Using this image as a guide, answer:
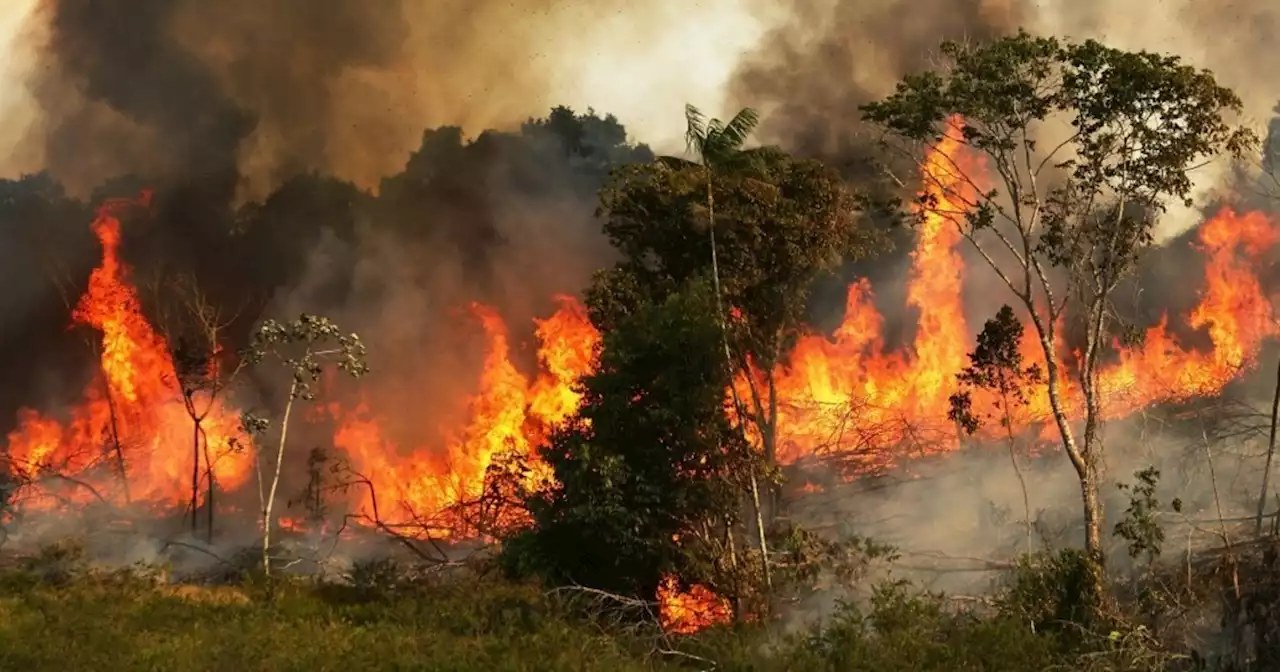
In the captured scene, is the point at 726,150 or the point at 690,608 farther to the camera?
the point at 690,608

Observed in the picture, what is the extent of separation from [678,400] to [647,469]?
4.86ft

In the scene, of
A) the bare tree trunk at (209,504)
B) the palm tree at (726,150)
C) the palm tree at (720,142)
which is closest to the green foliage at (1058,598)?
the palm tree at (726,150)

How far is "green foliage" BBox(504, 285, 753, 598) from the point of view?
55.0 ft

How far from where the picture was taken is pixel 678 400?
55.1 ft

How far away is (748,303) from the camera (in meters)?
22.5

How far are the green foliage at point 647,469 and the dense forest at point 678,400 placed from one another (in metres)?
0.08

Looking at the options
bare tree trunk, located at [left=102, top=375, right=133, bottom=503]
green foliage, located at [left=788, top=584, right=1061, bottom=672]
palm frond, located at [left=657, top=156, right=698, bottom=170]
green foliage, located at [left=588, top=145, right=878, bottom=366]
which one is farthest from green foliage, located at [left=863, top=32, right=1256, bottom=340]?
bare tree trunk, located at [left=102, top=375, right=133, bottom=503]

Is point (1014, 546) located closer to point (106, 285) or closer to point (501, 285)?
point (501, 285)

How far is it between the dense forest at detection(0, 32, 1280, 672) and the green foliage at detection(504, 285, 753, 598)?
0.27ft

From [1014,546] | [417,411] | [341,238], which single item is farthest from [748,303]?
[341,238]

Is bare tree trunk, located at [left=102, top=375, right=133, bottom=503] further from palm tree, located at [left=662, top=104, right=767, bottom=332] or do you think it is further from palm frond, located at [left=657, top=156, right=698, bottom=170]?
palm tree, located at [left=662, top=104, right=767, bottom=332]

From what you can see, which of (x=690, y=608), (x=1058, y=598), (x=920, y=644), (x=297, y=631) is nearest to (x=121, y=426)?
(x=297, y=631)

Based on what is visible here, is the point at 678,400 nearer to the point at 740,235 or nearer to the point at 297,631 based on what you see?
the point at 740,235

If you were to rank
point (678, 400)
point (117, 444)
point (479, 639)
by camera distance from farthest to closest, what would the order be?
point (117, 444)
point (678, 400)
point (479, 639)
